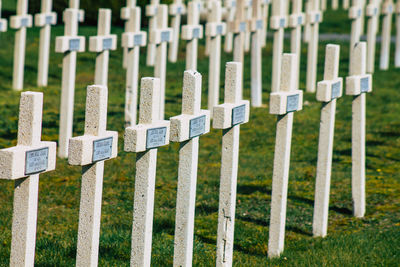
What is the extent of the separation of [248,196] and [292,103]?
175 centimetres

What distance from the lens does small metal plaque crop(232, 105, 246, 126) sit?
5.30 m

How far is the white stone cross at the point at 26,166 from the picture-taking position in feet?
12.7

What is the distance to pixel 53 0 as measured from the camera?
17.5 m

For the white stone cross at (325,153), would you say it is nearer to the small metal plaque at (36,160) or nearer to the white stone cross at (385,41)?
the small metal plaque at (36,160)

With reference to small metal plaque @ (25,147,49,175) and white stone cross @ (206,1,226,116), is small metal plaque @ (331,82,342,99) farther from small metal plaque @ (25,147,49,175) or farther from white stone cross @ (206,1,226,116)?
white stone cross @ (206,1,226,116)

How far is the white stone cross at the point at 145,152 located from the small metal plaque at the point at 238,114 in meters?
0.81

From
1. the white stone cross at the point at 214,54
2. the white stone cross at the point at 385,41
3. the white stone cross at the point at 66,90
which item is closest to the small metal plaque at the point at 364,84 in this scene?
the white stone cross at the point at 66,90

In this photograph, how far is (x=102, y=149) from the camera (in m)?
4.21

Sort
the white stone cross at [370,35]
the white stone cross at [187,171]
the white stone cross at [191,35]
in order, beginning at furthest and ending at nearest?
the white stone cross at [370,35] < the white stone cross at [191,35] < the white stone cross at [187,171]

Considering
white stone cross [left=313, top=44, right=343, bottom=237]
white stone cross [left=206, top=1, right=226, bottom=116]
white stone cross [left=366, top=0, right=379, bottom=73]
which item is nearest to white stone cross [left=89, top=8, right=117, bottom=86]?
white stone cross [left=206, top=1, right=226, bottom=116]

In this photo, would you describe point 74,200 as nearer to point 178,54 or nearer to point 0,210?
point 0,210

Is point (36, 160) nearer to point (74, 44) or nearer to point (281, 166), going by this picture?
point (281, 166)

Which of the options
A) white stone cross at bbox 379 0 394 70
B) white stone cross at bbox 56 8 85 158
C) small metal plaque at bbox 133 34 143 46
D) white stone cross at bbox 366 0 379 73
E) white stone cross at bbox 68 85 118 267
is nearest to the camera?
white stone cross at bbox 68 85 118 267

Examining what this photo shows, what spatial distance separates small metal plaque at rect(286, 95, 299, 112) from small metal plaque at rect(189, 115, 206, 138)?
3.77 feet
